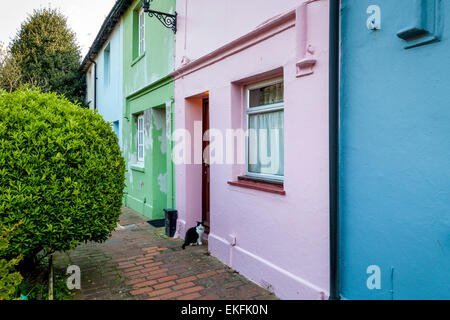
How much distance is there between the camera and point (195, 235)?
235 inches

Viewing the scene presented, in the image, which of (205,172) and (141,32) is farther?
(141,32)

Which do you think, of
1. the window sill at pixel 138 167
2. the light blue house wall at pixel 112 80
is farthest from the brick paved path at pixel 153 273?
the light blue house wall at pixel 112 80

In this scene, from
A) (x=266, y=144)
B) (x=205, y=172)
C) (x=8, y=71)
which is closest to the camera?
(x=266, y=144)

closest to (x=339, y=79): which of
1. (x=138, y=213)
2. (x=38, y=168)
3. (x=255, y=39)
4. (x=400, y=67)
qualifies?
(x=400, y=67)

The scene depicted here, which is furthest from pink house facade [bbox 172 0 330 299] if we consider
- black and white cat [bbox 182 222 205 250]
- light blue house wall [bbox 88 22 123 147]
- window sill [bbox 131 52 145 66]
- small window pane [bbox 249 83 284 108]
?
light blue house wall [bbox 88 22 123 147]

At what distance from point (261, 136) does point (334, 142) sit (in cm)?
160

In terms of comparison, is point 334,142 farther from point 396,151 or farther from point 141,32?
point 141,32

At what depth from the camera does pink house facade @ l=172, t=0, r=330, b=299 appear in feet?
11.3

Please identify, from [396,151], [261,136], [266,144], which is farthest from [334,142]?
[261,136]

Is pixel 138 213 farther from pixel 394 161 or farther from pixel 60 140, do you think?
pixel 394 161

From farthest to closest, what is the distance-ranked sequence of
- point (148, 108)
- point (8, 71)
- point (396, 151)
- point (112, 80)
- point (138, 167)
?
point (8, 71), point (112, 80), point (138, 167), point (148, 108), point (396, 151)

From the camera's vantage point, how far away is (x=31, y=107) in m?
3.73

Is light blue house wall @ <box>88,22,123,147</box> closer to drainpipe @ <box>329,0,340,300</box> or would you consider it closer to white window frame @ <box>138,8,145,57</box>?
white window frame @ <box>138,8,145,57</box>

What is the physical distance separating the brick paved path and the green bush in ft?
2.67
